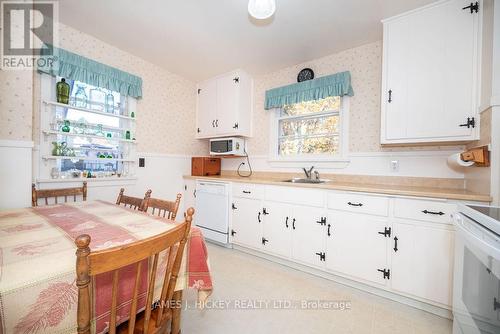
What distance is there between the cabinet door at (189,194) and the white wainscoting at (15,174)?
1795 millimetres

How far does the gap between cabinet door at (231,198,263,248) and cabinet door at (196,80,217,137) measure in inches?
53.3

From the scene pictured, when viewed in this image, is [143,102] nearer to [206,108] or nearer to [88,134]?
[88,134]

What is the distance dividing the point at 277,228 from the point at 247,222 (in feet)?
1.37

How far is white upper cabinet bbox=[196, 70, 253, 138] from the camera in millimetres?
3123

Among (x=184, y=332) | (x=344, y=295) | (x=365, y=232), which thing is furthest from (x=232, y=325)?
(x=365, y=232)

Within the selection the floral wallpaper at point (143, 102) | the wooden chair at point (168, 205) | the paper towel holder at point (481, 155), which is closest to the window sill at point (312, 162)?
the paper towel holder at point (481, 155)

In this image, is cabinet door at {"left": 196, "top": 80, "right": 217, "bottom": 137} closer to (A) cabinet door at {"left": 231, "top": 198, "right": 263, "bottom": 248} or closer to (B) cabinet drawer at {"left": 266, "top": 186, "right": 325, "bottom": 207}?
(A) cabinet door at {"left": 231, "top": 198, "right": 263, "bottom": 248}

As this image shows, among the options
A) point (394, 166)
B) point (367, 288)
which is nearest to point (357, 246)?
point (367, 288)

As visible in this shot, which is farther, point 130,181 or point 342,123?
point 130,181

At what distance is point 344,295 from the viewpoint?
1.83 m

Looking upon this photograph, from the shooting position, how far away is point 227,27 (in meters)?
2.20

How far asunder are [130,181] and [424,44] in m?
3.44

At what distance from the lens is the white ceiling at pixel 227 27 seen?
190cm

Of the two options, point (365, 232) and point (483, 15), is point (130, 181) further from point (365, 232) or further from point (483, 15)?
point (483, 15)
